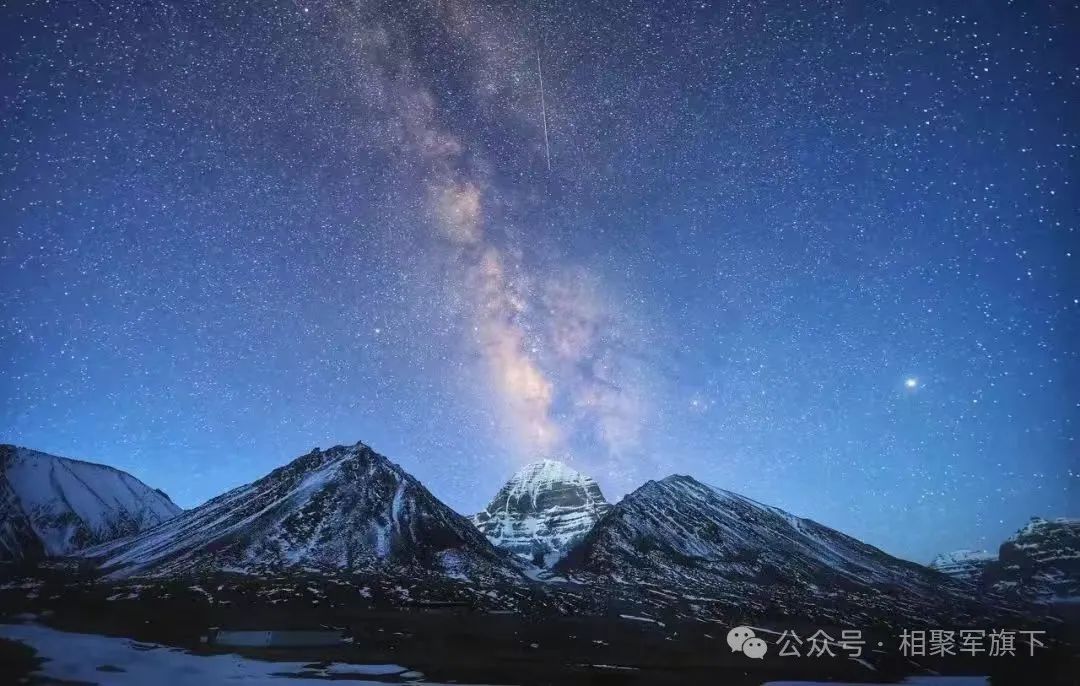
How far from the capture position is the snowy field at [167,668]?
38.3m

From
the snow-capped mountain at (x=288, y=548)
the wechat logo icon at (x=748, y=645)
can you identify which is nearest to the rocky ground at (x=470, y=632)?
the wechat logo icon at (x=748, y=645)

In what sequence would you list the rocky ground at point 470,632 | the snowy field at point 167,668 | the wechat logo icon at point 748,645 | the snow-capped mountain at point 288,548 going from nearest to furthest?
the snowy field at point 167,668, the rocky ground at point 470,632, the wechat logo icon at point 748,645, the snow-capped mountain at point 288,548

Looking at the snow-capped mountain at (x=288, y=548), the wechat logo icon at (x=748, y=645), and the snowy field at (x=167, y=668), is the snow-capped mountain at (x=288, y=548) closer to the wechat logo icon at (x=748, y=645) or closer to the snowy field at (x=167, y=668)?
the wechat logo icon at (x=748, y=645)

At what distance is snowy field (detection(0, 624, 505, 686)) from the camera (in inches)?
1507

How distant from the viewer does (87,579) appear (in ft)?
440

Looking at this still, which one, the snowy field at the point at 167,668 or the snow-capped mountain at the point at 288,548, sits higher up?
the snowy field at the point at 167,668

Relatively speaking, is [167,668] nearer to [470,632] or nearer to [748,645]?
[470,632]

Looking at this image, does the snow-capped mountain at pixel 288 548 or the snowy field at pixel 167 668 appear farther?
the snow-capped mountain at pixel 288 548

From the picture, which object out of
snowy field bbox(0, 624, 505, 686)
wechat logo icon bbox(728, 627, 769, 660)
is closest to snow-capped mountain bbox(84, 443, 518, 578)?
wechat logo icon bbox(728, 627, 769, 660)

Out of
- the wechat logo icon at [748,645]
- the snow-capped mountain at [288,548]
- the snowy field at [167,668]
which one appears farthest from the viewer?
the snow-capped mountain at [288,548]

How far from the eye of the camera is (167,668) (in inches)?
1671

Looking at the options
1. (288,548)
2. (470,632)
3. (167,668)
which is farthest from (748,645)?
(288,548)

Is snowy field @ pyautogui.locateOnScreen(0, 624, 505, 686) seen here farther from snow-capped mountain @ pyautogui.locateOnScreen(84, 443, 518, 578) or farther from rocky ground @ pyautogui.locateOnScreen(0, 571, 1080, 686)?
snow-capped mountain @ pyautogui.locateOnScreen(84, 443, 518, 578)

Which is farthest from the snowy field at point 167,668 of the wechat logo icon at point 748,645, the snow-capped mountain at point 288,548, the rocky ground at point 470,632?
the snow-capped mountain at point 288,548
